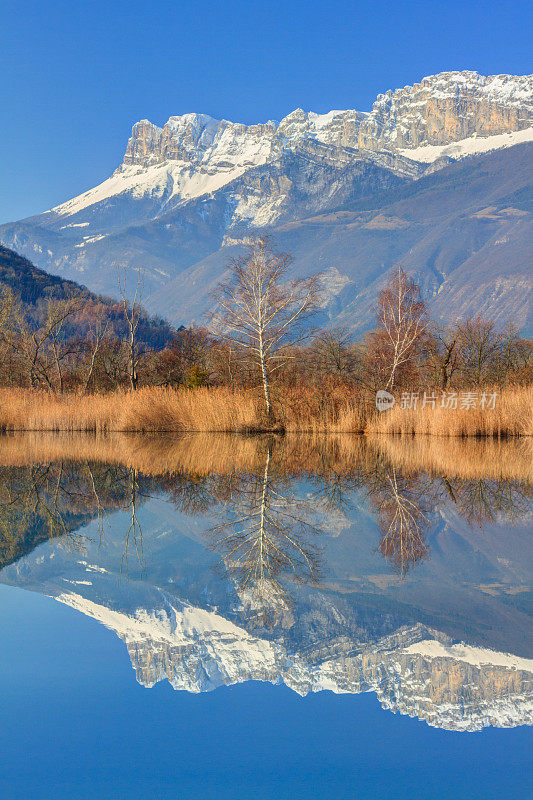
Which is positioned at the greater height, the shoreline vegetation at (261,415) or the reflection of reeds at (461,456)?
the shoreline vegetation at (261,415)

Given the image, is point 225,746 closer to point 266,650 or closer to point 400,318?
point 266,650

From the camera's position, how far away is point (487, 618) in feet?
14.4

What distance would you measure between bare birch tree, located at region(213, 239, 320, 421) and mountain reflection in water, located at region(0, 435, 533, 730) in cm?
1116

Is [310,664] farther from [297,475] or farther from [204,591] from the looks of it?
[297,475]

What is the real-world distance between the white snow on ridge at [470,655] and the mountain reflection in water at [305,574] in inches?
0.5

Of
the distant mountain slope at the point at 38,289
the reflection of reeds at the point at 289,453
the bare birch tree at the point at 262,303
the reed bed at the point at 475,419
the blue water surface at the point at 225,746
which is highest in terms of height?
the distant mountain slope at the point at 38,289

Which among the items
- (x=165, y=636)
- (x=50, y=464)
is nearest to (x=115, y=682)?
(x=165, y=636)

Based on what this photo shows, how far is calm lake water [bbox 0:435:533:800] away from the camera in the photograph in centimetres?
269

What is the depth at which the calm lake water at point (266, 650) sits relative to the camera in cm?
269

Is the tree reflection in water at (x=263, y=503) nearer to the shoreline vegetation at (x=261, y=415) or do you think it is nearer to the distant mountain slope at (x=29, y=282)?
the shoreline vegetation at (x=261, y=415)

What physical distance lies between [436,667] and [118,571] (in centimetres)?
288

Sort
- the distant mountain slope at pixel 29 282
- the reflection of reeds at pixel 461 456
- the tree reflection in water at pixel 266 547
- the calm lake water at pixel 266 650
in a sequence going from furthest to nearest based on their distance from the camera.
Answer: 1. the distant mountain slope at pixel 29 282
2. the reflection of reeds at pixel 461 456
3. the tree reflection in water at pixel 266 547
4. the calm lake water at pixel 266 650

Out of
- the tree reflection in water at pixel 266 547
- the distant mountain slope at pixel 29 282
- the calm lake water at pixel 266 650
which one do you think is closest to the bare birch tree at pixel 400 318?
the tree reflection in water at pixel 266 547

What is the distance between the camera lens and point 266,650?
Answer: 3773 millimetres
